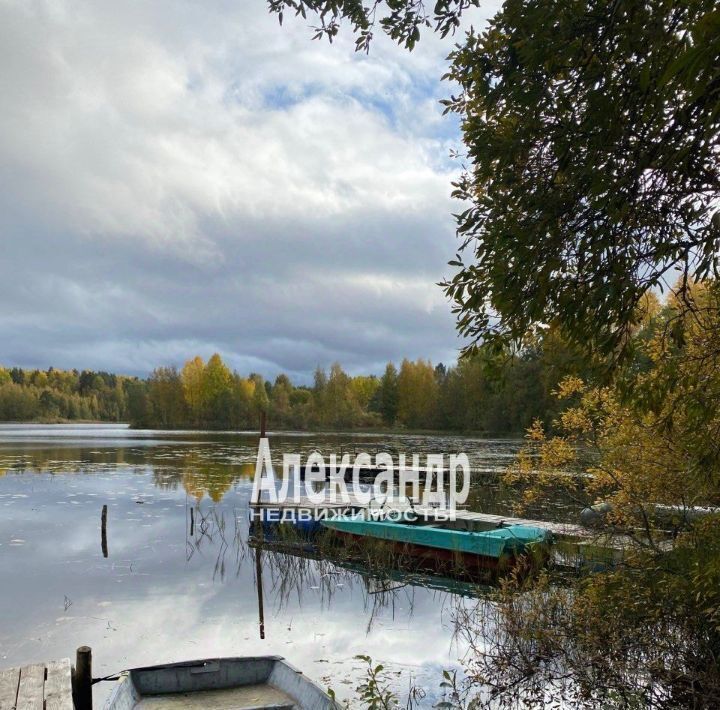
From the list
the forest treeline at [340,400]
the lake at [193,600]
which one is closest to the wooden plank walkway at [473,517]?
the lake at [193,600]

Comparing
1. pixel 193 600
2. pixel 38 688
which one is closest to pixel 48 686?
pixel 38 688

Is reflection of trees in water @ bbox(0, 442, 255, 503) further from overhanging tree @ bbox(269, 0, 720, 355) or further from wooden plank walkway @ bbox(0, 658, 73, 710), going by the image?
overhanging tree @ bbox(269, 0, 720, 355)

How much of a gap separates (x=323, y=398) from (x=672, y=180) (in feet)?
310

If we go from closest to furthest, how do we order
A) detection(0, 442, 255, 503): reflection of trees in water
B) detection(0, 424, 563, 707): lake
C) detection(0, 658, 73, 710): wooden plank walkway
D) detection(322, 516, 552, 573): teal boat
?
detection(0, 658, 73, 710): wooden plank walkway < detection(0, 424, 563, 707): lake < detection(322, 516, 552, 573): teal boat < detection(0, 442, 255, 503): reflection of trees in water

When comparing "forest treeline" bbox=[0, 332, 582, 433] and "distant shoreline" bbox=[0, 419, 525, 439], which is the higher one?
"forest treeline" bbox=[0, 332, 582, 433]

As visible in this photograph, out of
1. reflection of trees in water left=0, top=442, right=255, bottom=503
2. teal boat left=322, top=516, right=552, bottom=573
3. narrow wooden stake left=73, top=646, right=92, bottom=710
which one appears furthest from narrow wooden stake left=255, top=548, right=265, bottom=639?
reflection of trees in water left=0, top=442, right=255, bottom=503

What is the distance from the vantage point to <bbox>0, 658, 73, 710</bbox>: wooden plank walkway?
6047 mm

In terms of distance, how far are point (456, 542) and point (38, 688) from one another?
902 cm

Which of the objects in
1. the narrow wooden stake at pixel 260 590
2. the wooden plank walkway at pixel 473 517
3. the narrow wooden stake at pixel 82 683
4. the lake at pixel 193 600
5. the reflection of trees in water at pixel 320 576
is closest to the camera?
the narrow wooden stake at pixel 82 683

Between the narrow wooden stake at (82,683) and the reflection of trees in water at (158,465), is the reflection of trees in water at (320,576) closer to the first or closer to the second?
→ the narrow wooden stake at (82,683)

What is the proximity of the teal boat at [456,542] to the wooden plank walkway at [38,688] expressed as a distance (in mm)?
8278

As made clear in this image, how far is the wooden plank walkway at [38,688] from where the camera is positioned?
6047mm

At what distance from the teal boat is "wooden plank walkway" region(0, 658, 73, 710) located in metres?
8.28

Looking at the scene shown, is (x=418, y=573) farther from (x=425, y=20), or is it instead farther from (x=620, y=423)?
(x=425, y=20)
